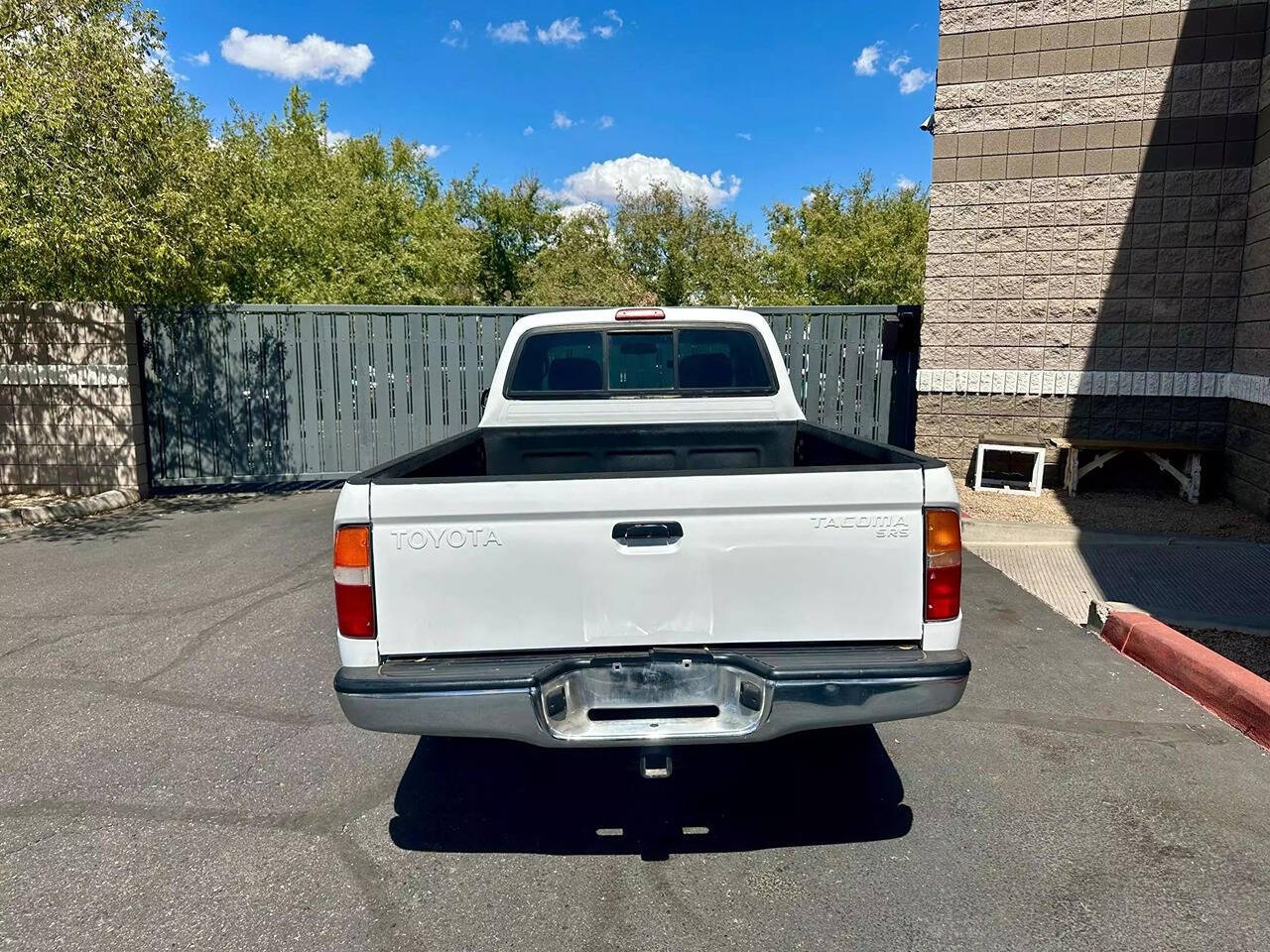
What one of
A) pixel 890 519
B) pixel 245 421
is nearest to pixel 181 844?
pixel 890 519

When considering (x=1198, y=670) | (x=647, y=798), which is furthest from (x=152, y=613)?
(x=1198, y=670)

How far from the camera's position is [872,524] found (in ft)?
8.85

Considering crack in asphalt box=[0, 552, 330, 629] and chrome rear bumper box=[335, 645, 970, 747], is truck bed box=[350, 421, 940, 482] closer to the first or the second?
chrome rear bumper box=[335, 645, 970, 747]

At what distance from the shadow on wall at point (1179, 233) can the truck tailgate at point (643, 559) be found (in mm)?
8090

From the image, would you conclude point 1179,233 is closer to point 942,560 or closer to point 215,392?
point 942,560

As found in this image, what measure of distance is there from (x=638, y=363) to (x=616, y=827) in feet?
9.08

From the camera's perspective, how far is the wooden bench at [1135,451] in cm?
862

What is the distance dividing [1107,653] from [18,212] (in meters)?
9.73

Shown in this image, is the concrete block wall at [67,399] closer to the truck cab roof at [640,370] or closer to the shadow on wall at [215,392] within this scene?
the shadow on wall at [215,392]

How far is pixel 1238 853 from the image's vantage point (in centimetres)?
294

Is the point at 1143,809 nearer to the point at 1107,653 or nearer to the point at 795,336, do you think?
the point at 1107,653

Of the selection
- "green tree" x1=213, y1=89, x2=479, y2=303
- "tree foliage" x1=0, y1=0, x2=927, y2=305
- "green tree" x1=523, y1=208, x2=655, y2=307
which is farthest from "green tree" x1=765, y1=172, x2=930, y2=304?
"green tree" x1=213, y1=89, x2=479, y2=303

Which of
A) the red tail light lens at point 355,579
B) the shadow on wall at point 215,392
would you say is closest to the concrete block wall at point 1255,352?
the red tail light lens at point 355,579

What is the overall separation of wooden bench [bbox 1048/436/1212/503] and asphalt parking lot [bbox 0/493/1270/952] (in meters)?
4.83
